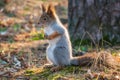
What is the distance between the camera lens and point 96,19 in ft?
20.9

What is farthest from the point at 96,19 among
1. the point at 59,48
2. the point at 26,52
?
the point at 59,48

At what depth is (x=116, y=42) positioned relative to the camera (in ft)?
20.8

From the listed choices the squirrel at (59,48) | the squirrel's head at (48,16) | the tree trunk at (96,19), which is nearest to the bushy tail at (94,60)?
the squirrel at (59,48)

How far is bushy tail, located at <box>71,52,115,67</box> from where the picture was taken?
4961 mm

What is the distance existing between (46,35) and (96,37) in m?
1.44

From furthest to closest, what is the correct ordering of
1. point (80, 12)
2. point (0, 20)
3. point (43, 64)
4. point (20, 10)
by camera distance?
point (20, 10)
point (0, 20)
point (80, 12)
point (43, 64)

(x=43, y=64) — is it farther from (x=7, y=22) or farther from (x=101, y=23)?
(x=7, y=22)

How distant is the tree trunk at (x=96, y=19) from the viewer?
6.27 metres

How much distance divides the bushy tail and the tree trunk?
3.82 ft

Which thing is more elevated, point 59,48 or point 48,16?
point 48,16

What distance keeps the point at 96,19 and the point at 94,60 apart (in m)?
1.56

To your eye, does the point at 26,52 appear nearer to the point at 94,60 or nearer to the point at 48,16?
the point at 48,16

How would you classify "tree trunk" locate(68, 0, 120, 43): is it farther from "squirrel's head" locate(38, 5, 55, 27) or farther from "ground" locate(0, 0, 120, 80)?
"squirrel's head" locate(38, 5, 55, 27)

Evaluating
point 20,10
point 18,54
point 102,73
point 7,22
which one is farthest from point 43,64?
point 20,10
